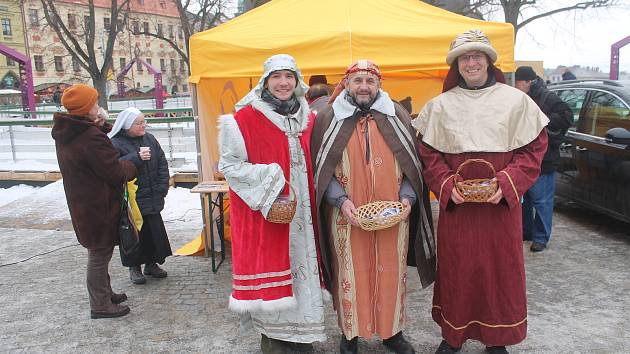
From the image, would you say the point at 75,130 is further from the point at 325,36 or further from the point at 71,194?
the point at 325,36

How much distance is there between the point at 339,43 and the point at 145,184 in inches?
79.6

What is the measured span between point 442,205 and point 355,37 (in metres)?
2.02

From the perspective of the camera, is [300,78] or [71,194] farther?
[71,194]

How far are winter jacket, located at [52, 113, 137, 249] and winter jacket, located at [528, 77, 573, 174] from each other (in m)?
3.76

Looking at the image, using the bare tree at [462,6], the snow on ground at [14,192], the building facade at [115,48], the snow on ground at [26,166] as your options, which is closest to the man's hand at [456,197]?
the snow on ground at [14,192]

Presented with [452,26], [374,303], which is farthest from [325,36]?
[374,303]

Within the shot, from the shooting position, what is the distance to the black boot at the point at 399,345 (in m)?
3.03

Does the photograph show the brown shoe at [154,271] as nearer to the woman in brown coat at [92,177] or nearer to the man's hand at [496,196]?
the woman in brown coat at [92,177]

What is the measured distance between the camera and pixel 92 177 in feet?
11.3

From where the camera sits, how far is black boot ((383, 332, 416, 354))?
3.03 meters

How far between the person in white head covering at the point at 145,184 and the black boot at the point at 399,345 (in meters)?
2.26

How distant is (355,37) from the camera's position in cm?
418

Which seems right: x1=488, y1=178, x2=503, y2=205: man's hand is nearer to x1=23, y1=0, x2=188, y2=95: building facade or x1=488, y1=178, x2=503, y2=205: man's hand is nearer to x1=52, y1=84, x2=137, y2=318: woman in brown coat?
x1=52, y1=84, x2=137, y2=318: woman in brown coat

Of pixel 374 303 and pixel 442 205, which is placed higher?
pixel 442 205
